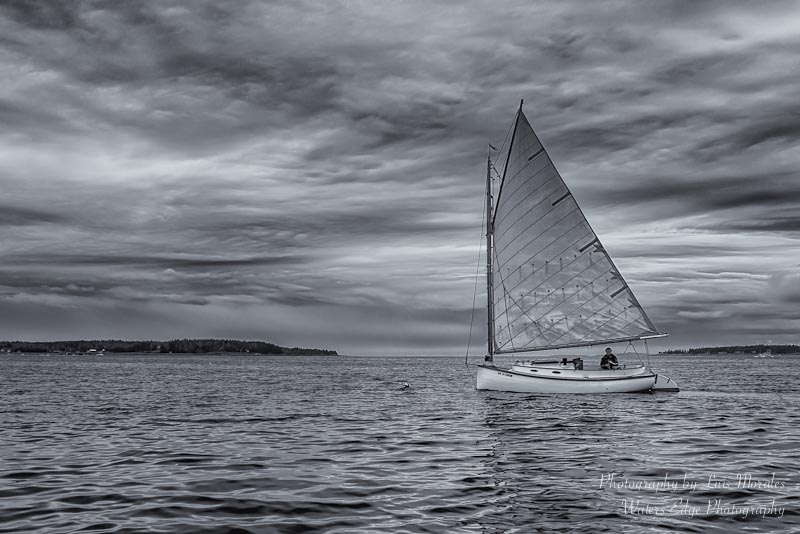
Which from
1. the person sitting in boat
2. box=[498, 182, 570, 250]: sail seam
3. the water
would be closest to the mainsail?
box=[498, 182, 570, 250]: sail seam

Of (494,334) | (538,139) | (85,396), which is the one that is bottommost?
(85,396)

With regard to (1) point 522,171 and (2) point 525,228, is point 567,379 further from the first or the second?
(1) point 522,171

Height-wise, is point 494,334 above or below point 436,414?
above

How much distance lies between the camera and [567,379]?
48.7 metres

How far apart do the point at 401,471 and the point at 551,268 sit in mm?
30787

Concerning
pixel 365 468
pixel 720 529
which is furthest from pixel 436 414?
pixel 720 529

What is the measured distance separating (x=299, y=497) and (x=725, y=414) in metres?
28.7

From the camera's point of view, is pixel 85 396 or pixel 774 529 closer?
pixel 774 529

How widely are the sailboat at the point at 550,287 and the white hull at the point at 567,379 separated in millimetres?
71

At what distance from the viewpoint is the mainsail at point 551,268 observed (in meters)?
47.2

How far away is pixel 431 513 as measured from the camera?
14359mm

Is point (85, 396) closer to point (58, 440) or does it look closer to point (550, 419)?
point (58, 440)

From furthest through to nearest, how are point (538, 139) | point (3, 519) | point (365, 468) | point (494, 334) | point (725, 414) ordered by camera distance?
point (494, 334) < point (538, 139) < point (725, 414) < point (365, 468) < point (3, 519)

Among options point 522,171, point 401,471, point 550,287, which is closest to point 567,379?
point 550,287
